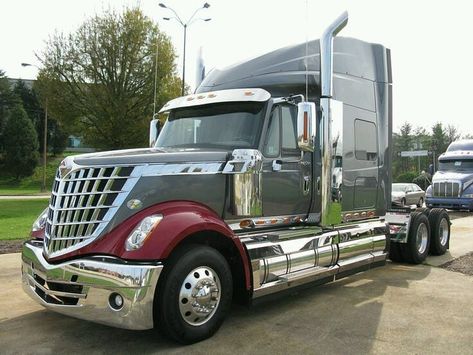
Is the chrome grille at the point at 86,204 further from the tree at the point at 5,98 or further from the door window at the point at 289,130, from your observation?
the tree at the point at 5,98

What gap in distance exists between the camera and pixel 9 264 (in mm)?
8000

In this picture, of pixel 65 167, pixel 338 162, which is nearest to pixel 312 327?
pixel 338 162

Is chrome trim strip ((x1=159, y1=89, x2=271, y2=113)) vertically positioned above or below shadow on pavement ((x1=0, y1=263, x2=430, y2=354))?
above

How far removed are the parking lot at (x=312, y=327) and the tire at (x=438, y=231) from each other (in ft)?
8.47

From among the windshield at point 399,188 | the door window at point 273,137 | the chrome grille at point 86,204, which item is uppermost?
the door window at point 273,137

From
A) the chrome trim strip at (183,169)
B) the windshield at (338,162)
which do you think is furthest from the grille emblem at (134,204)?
the windshield at (338,162)

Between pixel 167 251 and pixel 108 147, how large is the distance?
21.8 metres

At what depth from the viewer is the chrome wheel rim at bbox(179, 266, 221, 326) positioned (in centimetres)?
436

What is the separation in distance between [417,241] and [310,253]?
3705mm

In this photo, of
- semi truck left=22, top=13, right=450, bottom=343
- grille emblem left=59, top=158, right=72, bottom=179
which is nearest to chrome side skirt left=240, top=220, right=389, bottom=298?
semi truck left=22, top=13, right=450, bottom=343

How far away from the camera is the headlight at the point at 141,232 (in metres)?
4.18

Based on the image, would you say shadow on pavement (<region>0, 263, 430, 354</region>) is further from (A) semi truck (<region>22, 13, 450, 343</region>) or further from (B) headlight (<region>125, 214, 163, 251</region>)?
(B) headlight (<region>125, 214, 163, 251</region>)

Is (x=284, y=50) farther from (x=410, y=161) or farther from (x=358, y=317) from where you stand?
(x=410, y=161)

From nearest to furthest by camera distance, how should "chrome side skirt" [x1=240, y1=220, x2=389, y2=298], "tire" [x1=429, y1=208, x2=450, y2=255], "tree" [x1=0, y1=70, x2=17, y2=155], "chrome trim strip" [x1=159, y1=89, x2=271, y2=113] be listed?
"chrome side skirt" [x1=240, y1=220, x2=389, y2=298] < "chrome trim strip" [x1=159, y1=89, x2=271, y2=113] < "tire" [x1=429, y1=208, x2=450, y2=255] < "tree" [x1=0, y1=70, x2=17, y2=155]
